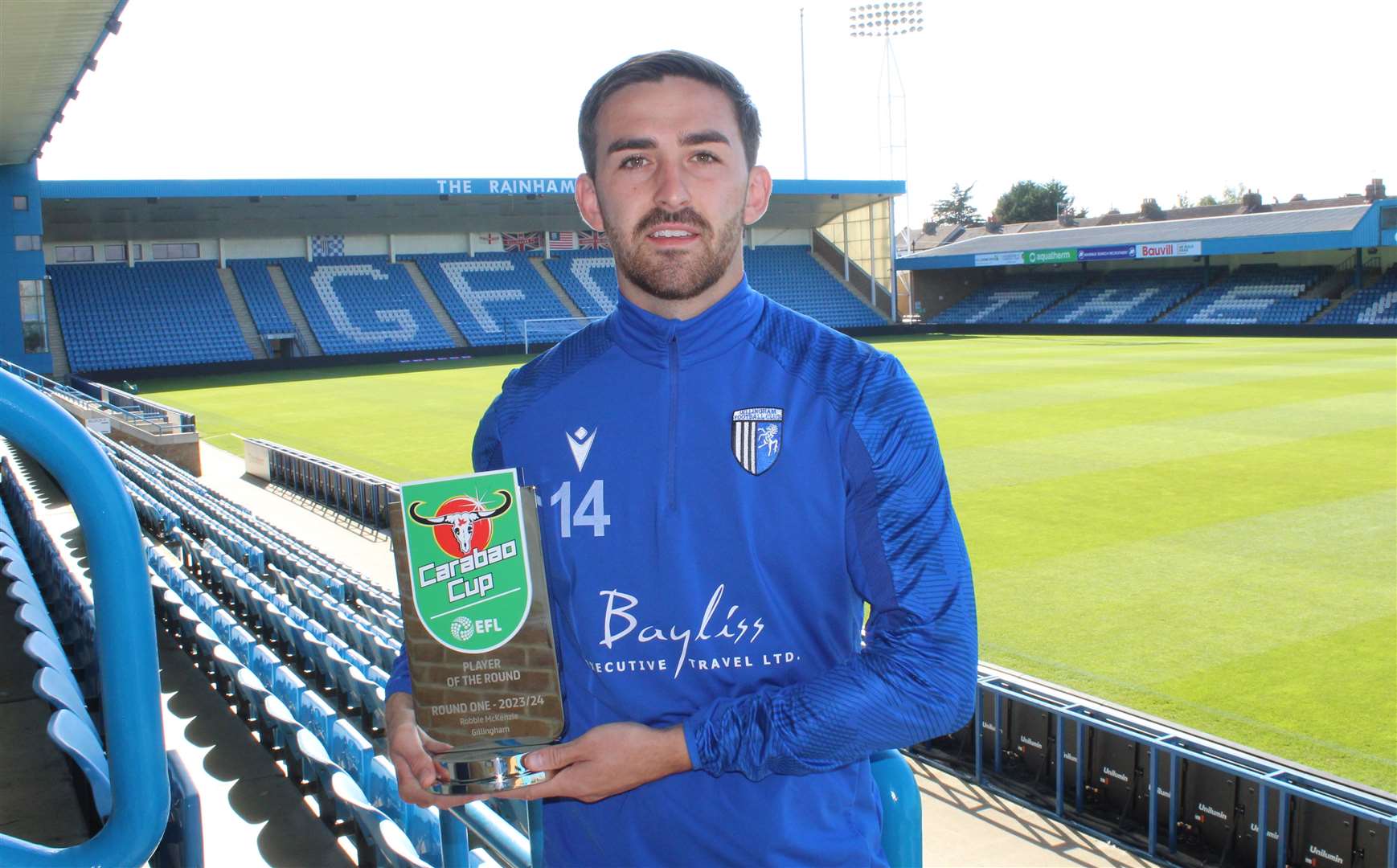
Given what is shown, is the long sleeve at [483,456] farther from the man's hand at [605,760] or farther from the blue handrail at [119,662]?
the blue handrail at [119,662]

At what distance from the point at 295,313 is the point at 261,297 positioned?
137cm

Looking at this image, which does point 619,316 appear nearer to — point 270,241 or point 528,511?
point 528,511

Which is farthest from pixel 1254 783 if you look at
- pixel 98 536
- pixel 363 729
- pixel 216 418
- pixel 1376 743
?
pixel 216 418

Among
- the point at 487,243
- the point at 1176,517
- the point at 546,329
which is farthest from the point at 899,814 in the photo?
the point at 487,243

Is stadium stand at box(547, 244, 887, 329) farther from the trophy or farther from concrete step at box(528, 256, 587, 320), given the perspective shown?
the trophy

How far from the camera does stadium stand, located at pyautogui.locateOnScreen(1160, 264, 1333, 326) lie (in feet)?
133

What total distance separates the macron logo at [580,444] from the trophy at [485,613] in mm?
176

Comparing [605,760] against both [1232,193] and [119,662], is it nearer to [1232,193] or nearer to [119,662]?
[119,662]

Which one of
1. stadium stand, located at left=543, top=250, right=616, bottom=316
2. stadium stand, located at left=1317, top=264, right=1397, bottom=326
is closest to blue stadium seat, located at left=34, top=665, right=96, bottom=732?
stadium stand, located at left=1317, top=264, right=1397, bottom=326

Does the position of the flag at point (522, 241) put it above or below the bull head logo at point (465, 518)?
above

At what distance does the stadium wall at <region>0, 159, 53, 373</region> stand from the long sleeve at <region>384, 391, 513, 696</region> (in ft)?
105

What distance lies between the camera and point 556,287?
47719mm

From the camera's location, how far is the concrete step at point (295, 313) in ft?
133

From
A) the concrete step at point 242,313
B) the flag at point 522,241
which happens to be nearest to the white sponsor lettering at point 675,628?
the concrete step at point 242,313
